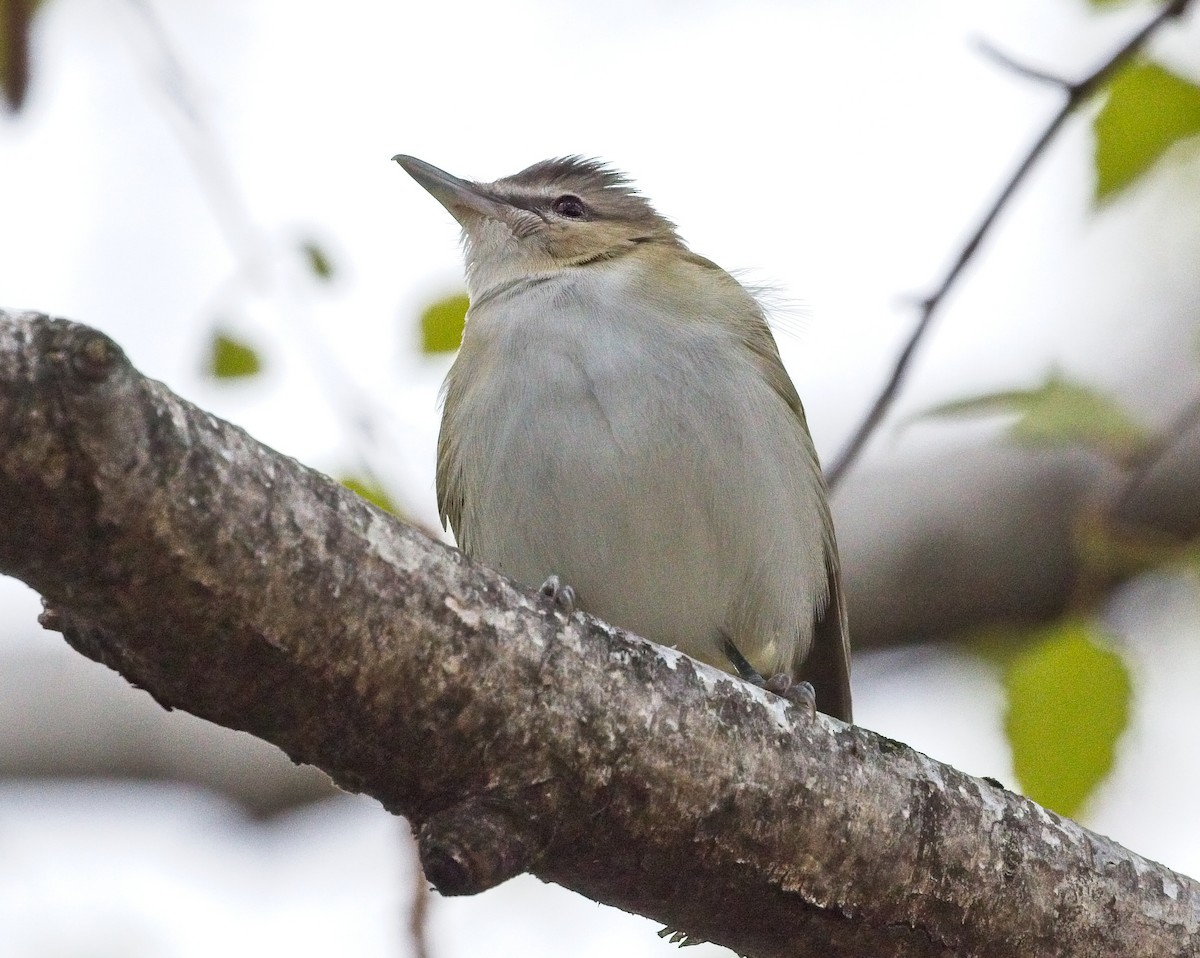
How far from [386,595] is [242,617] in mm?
275

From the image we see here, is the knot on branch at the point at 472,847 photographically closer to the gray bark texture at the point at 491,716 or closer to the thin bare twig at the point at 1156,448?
the gray bark texture at the point at 491,716

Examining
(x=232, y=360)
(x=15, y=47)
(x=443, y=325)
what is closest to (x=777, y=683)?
(x=443, y=325)

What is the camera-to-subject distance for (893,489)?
6.67m

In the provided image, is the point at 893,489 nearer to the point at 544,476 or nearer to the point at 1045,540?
the point at 1045,540

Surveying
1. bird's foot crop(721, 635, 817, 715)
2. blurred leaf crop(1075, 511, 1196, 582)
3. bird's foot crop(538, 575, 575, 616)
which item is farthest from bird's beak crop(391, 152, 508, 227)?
bird's foot crop(538, 575, 575, 616)

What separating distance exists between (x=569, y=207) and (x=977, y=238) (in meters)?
2.76

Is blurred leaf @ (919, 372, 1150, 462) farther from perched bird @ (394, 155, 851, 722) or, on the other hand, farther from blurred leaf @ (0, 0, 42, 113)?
blurred leaf @ (0, 0, 42, 113)

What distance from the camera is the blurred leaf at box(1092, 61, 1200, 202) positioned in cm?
381

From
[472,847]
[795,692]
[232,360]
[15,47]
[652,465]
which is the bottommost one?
[795,692]

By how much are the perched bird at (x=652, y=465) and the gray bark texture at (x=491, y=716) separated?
0.92 meters

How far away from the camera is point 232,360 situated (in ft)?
15.7

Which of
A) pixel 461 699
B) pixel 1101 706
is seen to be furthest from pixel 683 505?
pixel 461 699

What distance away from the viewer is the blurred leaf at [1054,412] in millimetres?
3527

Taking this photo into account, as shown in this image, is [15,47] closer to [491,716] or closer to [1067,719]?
[491,716]
